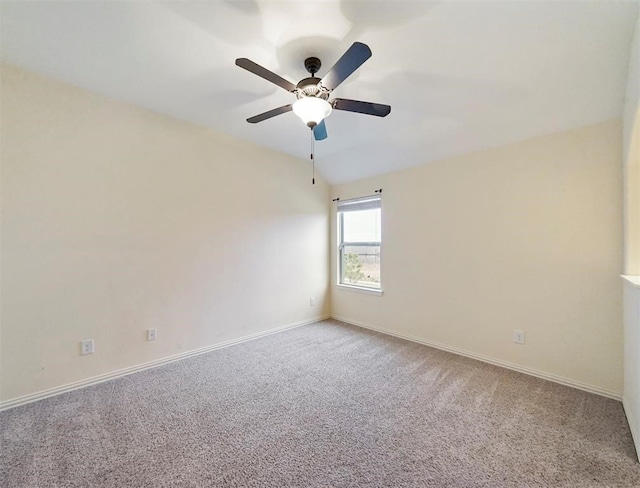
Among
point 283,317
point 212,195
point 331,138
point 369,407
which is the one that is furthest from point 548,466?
point 212,195

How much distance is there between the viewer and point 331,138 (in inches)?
132

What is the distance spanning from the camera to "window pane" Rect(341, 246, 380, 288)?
13.4 feet

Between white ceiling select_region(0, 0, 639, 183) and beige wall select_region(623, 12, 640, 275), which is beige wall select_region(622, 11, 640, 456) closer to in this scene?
beige wall select_region(623, 12, 640, 275)

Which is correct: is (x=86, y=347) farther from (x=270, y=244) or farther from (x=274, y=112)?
(x=274, y=112)

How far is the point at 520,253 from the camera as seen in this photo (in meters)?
2.69

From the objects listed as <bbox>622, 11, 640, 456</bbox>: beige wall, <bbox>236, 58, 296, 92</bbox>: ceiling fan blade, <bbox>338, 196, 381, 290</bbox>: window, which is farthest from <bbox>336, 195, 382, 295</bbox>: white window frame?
<bbox>236, 58, 296, 92</bbox>: ceiling fan blade

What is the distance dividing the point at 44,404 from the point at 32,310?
0.73m

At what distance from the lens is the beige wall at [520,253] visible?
2287mm

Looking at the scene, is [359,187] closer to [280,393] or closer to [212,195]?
[212,195]

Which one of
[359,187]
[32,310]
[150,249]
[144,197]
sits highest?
[359,187]

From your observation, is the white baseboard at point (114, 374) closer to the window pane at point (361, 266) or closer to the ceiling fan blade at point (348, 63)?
the window pane at point (361, 266)

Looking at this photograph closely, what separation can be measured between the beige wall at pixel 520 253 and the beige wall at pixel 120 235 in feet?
5.99

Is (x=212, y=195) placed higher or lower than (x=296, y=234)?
higher

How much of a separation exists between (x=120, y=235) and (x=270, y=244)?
168 centimetres
